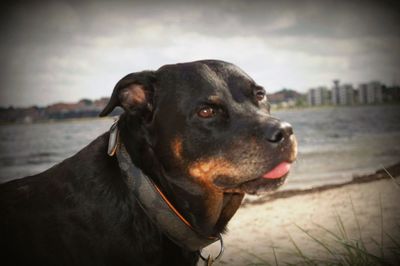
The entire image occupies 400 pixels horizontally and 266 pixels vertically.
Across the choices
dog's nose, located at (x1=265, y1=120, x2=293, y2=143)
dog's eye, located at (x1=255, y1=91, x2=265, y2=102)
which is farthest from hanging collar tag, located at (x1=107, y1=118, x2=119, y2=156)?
dog's eye, located at (x1=255, y1=91, x2=265, y2=102)

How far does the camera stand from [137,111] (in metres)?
3.22

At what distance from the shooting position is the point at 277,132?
2775 mm

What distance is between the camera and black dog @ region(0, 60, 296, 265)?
273 centimetres

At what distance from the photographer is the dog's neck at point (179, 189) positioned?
2930mm

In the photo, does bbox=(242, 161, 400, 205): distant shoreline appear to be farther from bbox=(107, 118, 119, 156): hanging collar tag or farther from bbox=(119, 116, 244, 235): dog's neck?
bbox=(107, 118, 119, 156): hanging collar tag

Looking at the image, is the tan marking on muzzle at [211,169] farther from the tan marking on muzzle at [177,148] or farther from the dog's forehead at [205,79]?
the dog's forehead at [205,79]

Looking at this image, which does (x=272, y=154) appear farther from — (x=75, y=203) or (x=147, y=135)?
(x=75, y=203)

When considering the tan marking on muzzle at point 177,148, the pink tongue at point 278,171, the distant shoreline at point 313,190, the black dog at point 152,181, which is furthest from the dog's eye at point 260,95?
the distant shoreline at point 313,190

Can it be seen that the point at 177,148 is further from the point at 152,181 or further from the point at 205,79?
the point at 205,79

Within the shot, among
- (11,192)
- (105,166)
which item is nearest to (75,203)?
(105,166)

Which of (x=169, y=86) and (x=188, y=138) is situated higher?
(x=169, y=86)

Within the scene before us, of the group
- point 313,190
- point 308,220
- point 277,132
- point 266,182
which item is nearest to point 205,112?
point 277,132

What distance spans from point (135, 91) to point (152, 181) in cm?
92

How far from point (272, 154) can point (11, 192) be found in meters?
2.23
